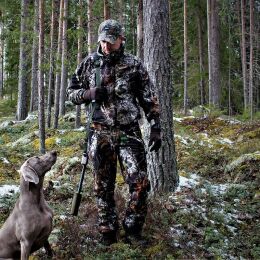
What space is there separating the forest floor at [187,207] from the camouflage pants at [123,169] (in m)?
0.37

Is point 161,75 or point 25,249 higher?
point 161,75

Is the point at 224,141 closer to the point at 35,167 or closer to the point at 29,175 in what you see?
the point at 35,167

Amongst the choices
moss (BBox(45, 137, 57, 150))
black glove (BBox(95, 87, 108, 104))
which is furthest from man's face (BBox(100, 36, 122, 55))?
moss (BBox(45, 137, 57, 150))

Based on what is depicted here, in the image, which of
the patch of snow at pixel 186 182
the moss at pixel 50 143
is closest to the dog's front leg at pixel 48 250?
the patch of snow at pixel 186 182

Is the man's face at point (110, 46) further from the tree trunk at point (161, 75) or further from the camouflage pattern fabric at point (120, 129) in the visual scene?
the tree trunk at point (161, 75)

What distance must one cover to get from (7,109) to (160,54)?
2523 cm

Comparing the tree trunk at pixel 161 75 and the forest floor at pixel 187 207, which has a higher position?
the tree trunk at pixel 161 75

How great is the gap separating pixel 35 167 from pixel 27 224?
75 cm

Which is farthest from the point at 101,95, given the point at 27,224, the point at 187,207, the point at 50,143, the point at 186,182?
the point at 50,143

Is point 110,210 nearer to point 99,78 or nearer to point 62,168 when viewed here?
point 99,78

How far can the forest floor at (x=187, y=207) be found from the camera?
565cm

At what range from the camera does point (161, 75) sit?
7.51m

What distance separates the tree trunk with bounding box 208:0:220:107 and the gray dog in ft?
52.8

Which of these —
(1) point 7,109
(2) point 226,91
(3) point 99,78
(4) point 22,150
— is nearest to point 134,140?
(3) point 99,78
